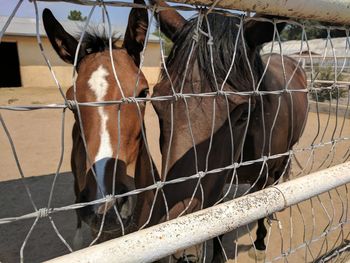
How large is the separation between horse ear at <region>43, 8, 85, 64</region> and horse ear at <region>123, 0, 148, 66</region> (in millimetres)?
289

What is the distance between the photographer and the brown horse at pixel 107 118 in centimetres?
138

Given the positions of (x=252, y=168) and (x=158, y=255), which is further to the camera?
(x=252, y=168)

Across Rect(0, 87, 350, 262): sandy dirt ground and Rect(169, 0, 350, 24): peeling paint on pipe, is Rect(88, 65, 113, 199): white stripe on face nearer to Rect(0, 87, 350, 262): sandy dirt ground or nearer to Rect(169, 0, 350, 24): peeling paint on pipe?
Rect(0, 87, 350, 262): sandy dirt ground

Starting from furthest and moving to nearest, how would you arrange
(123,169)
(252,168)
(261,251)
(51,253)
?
1. (261,251)
2. (51,253)
3. (252,168)
4. (123,169)

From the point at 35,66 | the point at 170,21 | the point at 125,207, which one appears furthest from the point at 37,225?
the point at 35,66

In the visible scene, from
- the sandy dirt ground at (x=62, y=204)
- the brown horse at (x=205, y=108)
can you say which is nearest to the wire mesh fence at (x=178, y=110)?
the brown horse at (x=205, y=108)

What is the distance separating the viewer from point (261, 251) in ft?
10.2

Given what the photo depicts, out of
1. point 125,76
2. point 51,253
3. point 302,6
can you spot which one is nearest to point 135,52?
point 125,76

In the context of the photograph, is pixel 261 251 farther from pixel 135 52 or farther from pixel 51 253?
pixel 135 52

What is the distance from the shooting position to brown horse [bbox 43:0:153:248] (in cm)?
138

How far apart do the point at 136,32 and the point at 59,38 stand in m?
0.52

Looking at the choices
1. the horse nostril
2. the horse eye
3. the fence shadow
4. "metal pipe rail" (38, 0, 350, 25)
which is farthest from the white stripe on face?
the fence shadow

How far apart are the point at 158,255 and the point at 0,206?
3.59 m

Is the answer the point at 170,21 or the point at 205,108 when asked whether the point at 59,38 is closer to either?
the point at 170,21
